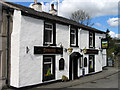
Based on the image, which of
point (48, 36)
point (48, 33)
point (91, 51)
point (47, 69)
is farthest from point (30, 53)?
point (91, 51)

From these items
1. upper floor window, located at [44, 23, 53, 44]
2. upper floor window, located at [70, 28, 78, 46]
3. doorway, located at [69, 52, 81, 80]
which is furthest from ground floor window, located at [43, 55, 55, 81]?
upper floor window, located at [70, 28, 78, 46]

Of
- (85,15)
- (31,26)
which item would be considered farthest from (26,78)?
(85,15)

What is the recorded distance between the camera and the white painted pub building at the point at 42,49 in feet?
31.6

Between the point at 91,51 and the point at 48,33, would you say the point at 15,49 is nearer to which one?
the point at 48,33

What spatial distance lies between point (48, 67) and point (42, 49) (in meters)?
1.87

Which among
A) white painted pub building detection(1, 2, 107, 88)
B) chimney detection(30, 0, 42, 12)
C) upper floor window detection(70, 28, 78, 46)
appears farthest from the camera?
chimney detection(30, 0, 42, 12)

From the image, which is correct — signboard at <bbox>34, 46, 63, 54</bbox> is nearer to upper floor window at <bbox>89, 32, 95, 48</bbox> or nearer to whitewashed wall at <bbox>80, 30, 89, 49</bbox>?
whitewashed wall at <bbox>80, 30, 89, 49</bbox>

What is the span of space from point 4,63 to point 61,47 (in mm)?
5221

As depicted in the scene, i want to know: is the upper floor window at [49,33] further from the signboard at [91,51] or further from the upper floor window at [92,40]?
the upper floor window at [92,40]

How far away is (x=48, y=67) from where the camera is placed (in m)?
11.7

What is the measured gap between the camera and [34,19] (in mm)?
10578

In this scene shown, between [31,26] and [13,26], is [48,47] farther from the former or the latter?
[13,26]

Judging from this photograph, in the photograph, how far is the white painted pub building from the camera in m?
9.62

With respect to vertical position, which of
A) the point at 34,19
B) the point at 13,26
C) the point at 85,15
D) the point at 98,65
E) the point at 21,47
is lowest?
the point at 98,65
